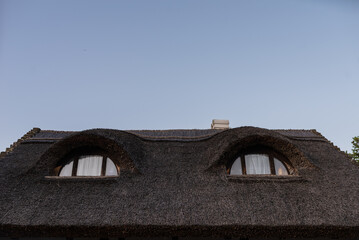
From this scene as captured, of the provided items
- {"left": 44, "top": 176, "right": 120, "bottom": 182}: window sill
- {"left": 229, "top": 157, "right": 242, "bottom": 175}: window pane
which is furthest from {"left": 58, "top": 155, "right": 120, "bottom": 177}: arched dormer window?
{"left": 229, "top": 157, "right": 242, "bottom": 175}: window pane

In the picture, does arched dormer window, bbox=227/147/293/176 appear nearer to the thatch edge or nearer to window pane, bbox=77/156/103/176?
the thatch edge

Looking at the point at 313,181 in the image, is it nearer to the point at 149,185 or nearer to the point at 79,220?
the point at 149,185

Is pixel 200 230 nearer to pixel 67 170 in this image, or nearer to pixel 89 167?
pixel 89 167

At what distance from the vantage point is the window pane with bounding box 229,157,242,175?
289 inches

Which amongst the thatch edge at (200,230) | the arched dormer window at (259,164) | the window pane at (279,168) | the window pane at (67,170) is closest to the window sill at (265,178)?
the arched dormer window at (259,164)

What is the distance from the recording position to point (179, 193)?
6266 mm

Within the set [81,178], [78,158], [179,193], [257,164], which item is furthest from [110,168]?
[257,164]

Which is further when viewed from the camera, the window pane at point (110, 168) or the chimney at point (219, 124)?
the chimney at point (219, 124)

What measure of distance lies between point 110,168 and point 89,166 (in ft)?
1.86

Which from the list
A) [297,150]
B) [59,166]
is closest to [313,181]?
[297,150]

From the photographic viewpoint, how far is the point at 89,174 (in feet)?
24.2

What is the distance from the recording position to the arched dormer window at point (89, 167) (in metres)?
7.38

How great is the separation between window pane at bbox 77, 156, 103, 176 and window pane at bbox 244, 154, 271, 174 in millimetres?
3824

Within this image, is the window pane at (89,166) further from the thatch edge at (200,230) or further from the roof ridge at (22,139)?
the roof ridge at (22,139)
